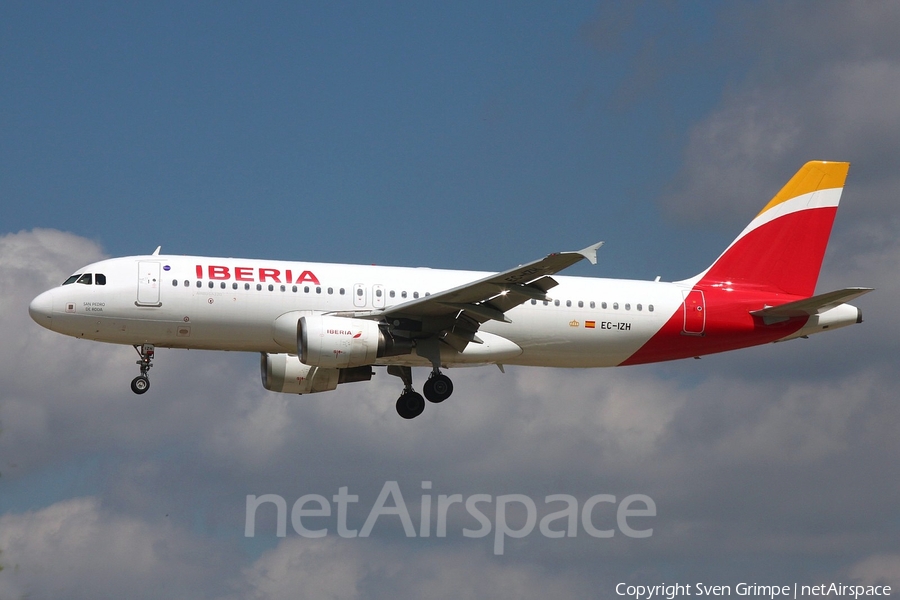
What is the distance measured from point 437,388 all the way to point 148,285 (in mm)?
9839

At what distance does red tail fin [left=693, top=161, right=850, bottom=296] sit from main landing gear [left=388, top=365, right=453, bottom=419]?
9996 millimetres

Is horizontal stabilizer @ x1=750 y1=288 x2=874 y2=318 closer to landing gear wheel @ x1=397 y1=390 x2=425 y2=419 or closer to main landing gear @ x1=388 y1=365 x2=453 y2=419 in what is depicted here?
main landing gear @ x1=388 y1=365 x2=453 y2=419

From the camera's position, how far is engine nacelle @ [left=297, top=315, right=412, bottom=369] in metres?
38.2

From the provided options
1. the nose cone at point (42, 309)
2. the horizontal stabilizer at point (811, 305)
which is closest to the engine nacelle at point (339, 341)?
the nose cone at point (42, 309)

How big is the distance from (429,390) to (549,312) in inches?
185

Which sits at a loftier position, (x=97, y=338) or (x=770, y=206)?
(x=770, y=206)

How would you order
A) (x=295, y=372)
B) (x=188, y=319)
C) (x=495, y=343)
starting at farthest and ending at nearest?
(x=295, y=372) < (x=495, y=343) < (x=188, y=319)


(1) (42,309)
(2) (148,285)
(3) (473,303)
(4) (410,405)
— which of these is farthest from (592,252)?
(1) (42,309)

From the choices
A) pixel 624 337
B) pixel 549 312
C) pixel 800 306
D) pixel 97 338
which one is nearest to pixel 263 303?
pixel 97 338

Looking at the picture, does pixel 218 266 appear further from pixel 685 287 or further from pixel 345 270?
pixel 685 287

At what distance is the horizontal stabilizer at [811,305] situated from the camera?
1582 inches

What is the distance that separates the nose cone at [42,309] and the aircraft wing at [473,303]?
30.5 feet

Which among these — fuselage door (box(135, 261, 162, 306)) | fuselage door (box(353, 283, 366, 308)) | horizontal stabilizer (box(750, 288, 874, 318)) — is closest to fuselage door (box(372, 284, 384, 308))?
fuselage door (box(353, 283, 366, 308))

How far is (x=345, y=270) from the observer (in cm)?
4072
